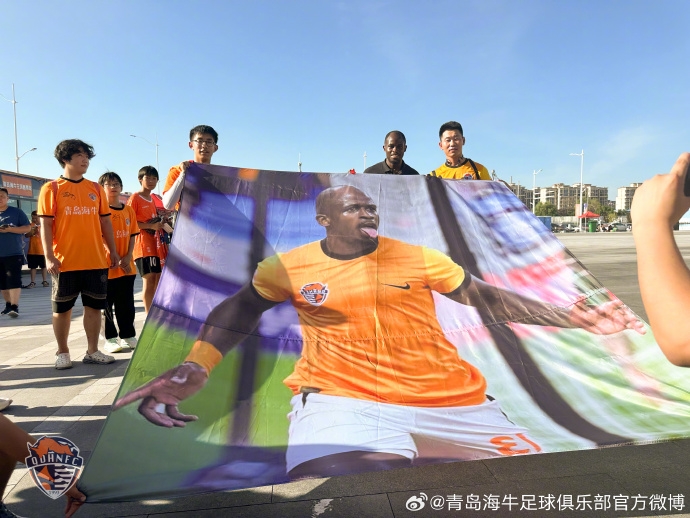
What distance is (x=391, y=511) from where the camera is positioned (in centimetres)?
176

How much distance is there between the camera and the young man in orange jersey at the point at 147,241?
14.8 ft

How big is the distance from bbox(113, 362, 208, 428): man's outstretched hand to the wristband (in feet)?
0.09

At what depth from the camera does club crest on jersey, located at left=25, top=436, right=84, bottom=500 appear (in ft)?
4.84

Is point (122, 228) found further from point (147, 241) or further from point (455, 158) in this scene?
point (455, 158)

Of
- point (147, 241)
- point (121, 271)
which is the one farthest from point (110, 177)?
point (121, 271)

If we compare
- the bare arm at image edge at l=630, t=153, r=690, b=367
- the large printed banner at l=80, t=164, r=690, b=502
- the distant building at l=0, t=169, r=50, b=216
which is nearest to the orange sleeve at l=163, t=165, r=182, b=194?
the large printed banner at l=80, t=164, r=690, b=502

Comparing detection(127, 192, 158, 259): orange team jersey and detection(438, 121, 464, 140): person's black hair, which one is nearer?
detection(438, 121, 464, 140): person's black hair

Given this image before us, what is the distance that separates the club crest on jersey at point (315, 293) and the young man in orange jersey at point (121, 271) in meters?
2.62

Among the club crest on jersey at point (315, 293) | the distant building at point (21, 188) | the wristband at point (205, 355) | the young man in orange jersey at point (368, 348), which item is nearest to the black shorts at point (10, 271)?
the young man in orange jersey at point (368, 348)

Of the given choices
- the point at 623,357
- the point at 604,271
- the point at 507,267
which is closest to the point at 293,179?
the point at 507,267

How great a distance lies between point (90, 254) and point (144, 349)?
214 centimetres

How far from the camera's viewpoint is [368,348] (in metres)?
2.46

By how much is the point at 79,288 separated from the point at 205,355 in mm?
2294

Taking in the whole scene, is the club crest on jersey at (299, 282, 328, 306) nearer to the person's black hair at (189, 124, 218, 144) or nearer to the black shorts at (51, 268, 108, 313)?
the person's black hair at (189, 124, 218, 144)
